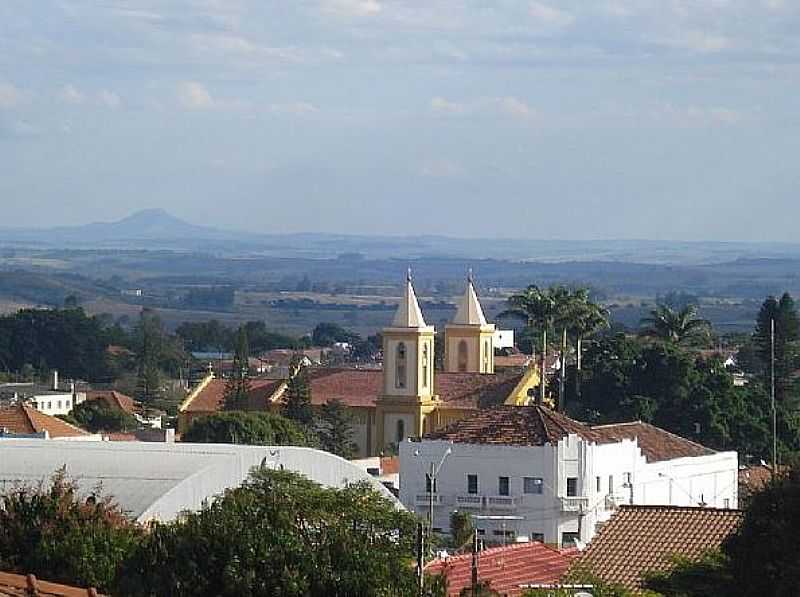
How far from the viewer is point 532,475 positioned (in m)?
56.6

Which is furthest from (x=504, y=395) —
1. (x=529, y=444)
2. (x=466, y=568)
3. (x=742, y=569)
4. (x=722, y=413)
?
(x=742, y=569)

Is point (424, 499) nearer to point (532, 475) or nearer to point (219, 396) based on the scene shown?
point (532, 475)

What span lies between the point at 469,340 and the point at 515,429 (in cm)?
4068

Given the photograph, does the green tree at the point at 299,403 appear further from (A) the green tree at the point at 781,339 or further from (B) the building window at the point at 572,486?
(B) the building window at the point at 572,486

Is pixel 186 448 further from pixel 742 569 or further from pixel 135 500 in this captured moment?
pixel 742 569

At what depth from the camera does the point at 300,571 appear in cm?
2431

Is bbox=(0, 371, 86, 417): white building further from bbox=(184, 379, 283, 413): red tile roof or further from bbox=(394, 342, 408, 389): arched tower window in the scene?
bbox=(394, 342, 408, 389): arched tower window

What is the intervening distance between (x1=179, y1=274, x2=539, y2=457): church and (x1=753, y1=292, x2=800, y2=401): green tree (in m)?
8.89

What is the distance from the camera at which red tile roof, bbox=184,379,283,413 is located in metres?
94.6

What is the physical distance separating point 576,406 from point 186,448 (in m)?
45.3

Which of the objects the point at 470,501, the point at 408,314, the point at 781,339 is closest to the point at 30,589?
the point at 470,501

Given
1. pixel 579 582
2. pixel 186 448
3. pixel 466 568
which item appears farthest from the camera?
pixel 186 448

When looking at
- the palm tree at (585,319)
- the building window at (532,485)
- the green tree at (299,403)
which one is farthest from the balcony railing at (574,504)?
the palm tree at (585,319)

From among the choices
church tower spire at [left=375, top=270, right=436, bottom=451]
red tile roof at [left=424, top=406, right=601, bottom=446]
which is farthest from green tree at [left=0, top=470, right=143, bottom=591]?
church tower spire at [left=375, top=270, right=436, bottom=451]
